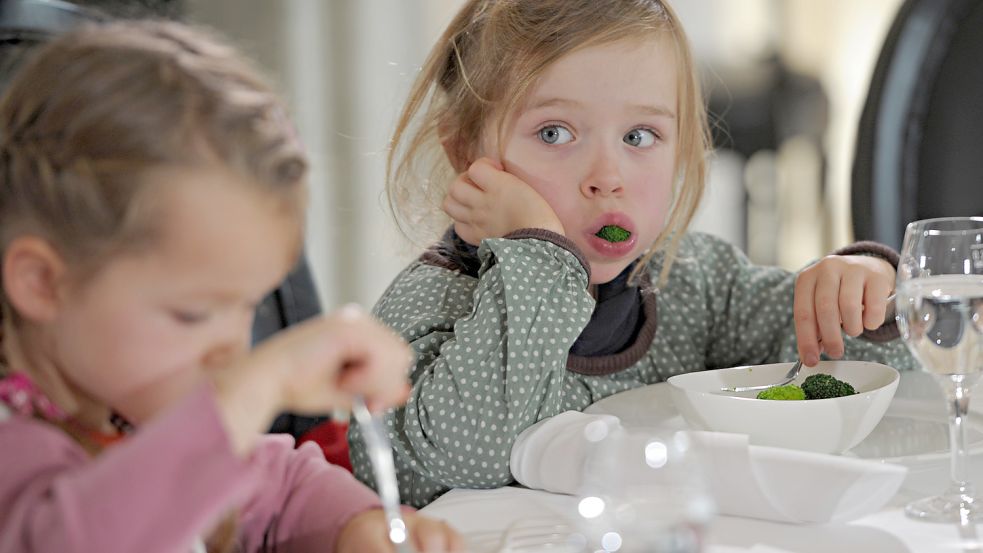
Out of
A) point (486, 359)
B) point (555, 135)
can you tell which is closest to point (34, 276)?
point (486, 359)

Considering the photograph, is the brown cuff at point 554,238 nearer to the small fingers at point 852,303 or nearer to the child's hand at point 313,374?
the small fingers at point 852,303

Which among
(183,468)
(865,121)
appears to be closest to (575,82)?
(183,468)

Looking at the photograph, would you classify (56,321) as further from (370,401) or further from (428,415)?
(428,415)

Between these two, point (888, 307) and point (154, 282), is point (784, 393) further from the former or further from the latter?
point (154, 282)

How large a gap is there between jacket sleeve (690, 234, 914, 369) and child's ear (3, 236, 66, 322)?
0.99 metres

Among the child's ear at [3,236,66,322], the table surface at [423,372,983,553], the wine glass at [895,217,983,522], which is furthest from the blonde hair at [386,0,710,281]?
the child's ear at [3,236,66,322]

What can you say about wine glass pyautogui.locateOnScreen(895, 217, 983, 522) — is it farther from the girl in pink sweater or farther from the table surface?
the girl in pink sweater

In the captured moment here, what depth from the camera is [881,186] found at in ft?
6.38

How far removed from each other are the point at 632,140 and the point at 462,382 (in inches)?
15.8

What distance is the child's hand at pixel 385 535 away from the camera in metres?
0.78

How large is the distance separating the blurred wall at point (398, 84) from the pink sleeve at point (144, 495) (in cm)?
278

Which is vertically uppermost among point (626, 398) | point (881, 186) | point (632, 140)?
point (632, 140)

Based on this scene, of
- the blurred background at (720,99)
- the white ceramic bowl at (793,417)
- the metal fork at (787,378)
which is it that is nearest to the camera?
the white ceramic bowl at (793,417)

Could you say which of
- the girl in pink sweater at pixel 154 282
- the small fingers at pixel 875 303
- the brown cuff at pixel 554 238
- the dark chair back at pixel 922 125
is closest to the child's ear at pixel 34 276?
the girl in pink sweater at pixel 154 282
